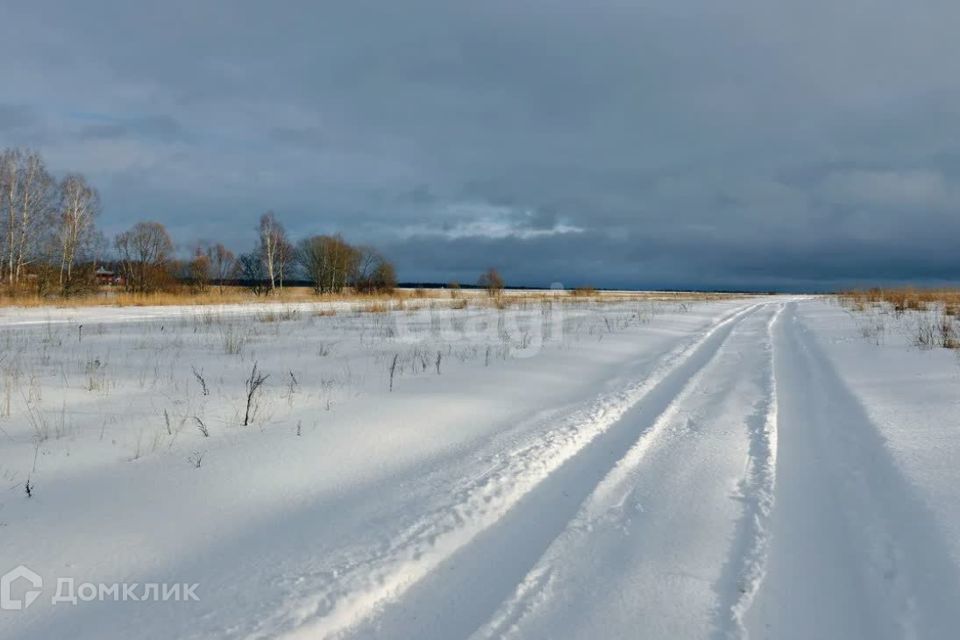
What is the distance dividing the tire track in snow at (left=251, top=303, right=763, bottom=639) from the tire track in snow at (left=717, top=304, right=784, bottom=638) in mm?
922

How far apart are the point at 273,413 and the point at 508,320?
1292 cm

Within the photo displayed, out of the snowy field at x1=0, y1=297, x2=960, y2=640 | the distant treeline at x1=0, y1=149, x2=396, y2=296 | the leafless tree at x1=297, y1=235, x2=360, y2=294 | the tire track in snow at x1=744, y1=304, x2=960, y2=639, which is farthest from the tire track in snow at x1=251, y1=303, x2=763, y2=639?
the leafless tree at x1=297, y1=235, x2=360, y2=294

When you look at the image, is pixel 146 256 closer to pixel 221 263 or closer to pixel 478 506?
pixel 221 263

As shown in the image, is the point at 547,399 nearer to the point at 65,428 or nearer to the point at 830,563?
the point at 830,563

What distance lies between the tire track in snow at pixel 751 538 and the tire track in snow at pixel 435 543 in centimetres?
92

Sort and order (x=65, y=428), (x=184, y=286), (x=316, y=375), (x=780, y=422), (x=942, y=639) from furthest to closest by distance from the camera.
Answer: (x=184, y=286) < (x=316, y=375) < (x=780, y=422) < (x=65, y=428) < (x=942, y=639)

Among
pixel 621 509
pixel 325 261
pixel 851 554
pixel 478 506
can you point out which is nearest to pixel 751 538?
pixel 851 554

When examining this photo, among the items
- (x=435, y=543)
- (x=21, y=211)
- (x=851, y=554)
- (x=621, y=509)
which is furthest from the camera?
(x=21, y=211)

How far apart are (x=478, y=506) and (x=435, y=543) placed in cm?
49

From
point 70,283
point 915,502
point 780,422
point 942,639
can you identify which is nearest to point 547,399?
point 780,422

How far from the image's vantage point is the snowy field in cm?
219

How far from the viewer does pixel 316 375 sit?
7242mm

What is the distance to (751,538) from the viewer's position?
2781mm

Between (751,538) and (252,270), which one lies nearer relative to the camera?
(751,538)
